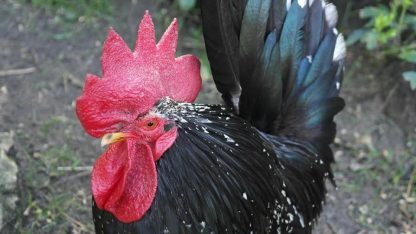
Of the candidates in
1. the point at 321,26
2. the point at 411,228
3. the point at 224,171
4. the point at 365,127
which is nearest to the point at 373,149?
the point at 365,127

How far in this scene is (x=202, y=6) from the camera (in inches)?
95.4

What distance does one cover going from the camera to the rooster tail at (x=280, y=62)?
255 centimetres

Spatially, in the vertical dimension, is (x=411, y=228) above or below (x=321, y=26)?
below

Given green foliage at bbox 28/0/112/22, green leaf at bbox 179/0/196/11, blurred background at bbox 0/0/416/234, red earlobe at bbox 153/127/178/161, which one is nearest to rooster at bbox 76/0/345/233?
red earlobe at bbox 153/127/178/161

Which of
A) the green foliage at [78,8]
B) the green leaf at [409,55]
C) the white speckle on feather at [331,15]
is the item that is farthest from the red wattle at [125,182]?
the green foliage at [78,8]

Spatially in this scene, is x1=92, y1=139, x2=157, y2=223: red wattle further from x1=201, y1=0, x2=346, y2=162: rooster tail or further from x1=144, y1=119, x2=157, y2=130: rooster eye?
x1=201, y1=0, x2=346, y2=162: rooster tail

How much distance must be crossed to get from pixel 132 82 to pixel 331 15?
3.97ft

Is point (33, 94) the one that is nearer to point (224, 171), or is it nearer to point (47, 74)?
point (47, 74)

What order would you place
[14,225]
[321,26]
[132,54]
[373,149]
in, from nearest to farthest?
[132,54], [321,26], [14,225], [373,149]

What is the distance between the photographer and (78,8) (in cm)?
485

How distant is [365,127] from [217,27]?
2221mm

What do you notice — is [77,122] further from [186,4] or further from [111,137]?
[111,137]

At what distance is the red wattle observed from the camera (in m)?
2.26

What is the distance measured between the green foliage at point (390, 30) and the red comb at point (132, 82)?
194 cm
